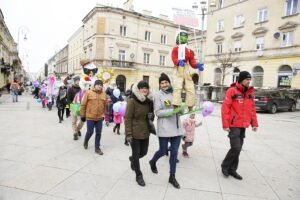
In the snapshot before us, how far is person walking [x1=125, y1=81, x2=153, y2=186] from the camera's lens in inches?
130

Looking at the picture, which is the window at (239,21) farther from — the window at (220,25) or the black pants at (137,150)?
the black pants at (137,150)

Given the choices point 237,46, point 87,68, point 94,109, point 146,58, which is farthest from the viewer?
point 146,58

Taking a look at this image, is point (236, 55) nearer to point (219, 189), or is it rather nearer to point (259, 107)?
point (259, 107)

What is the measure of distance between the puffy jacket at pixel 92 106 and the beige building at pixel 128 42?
25.2 m

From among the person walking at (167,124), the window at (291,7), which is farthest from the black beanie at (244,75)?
the window at (291,7)

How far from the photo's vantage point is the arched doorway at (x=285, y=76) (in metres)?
21.0

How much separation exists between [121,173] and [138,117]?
3.96ft

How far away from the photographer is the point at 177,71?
372 cm

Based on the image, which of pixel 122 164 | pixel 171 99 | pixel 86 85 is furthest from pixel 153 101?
pixel 86 85

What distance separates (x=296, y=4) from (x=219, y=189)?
24.6 metres

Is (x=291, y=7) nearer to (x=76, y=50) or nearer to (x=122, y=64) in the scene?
(x=122, y=64)

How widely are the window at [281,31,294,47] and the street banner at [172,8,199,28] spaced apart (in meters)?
22.5

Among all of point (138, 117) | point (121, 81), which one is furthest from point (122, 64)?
point (138, 117)

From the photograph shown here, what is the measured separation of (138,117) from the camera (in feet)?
11.0
